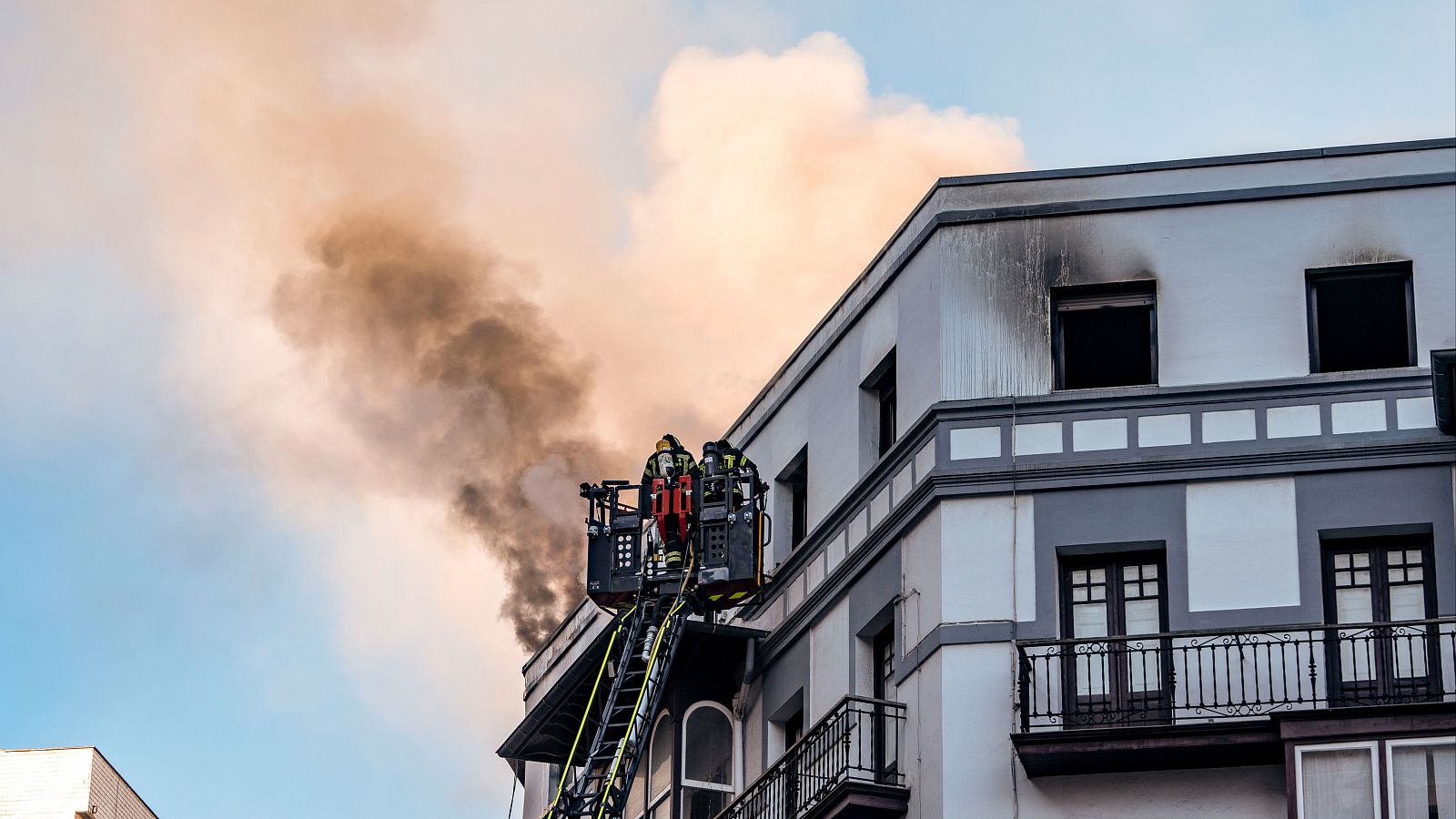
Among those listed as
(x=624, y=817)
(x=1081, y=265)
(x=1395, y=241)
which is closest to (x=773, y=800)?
(x=624, y=817)

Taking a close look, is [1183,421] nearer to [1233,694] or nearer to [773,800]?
[1233,694]

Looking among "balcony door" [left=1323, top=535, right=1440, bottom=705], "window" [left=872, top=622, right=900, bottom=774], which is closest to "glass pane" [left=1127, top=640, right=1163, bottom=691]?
"balcony door" [left=1323, top=535, right=1440, bottom=705]

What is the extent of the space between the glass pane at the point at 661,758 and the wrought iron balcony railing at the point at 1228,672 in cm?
804

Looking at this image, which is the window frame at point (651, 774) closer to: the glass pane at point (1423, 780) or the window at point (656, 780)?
the window at point (656, 780)

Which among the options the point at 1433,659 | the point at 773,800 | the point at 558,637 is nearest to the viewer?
the point at 1433,659

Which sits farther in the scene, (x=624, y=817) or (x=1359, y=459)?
(x=624, y=817)

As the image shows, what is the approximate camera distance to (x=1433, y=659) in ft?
84.1

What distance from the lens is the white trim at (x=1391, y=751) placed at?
24453 millimetres

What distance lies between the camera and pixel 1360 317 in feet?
92.4

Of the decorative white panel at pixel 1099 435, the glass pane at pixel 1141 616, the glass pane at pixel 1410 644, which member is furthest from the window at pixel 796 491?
the glass pane at pixel 1410 644

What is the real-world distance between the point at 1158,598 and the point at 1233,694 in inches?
68.1

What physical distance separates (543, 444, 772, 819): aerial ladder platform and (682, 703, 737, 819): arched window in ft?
2.10

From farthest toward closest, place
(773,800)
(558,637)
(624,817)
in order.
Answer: (558,637) → (624,817) → (773,800)

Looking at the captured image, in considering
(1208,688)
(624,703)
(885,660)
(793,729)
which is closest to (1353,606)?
(1208,688)
